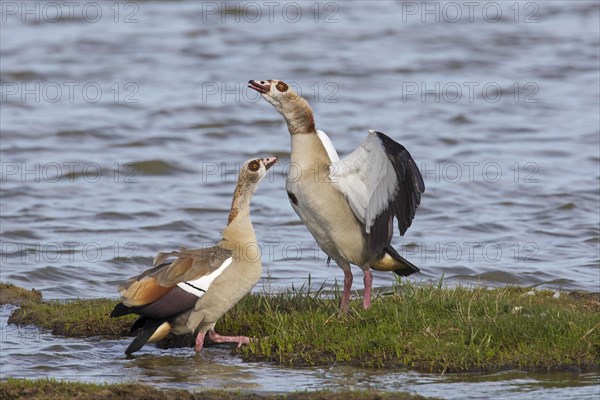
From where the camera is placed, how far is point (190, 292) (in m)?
8.77

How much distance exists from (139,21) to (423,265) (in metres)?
20.2

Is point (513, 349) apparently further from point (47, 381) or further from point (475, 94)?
point (475, 94)

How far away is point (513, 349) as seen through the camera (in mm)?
8281

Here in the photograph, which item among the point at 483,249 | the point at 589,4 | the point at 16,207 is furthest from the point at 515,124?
the point at 589,4

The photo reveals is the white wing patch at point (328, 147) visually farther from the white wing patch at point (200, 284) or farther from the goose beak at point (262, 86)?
the white wing patch at point (200, 284)

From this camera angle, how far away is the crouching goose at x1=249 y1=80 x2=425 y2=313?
30.1 ft

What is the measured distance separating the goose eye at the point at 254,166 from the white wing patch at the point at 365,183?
2.38 feet

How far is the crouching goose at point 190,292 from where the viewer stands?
8.68 meters
